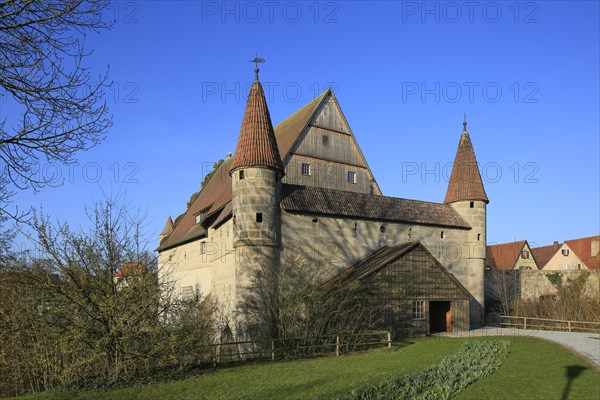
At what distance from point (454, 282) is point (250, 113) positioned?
43.1 feet

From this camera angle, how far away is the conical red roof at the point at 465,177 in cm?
3020

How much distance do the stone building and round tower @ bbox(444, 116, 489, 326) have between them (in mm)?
60

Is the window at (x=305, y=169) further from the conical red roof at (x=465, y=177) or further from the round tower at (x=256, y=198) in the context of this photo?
the conical red roof at (x=465, y=177)

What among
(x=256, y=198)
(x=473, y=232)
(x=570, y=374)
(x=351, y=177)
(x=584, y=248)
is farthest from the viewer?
(x=584, y=248)

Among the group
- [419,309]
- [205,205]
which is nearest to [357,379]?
[419,309]

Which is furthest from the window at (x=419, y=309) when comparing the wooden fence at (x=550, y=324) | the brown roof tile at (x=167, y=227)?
the brown roof tile at (x=167, y=227)

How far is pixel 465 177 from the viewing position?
100 ft

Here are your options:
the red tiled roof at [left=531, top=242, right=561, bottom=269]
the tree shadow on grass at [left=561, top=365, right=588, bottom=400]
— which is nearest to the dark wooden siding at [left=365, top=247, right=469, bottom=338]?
the tree shadow on grass at [left=561, top=365, right=588, bottom=400]

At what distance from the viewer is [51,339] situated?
13.7 m

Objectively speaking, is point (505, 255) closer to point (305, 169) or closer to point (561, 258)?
point (561, 258)

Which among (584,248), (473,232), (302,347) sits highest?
(473,232)

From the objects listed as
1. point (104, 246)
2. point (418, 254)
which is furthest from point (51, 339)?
point (418, 254)

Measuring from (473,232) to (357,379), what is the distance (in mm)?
18884

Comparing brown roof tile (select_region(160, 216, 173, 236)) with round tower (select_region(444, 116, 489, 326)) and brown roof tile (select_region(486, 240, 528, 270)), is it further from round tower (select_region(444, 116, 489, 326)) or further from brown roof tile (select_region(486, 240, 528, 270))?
brown roof tile (select_region(486, 240, 528, 270))
